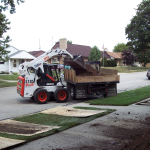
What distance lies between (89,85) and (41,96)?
9.46ft

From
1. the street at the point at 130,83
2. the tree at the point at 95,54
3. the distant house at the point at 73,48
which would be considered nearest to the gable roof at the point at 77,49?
the distant house at the point at 73,48

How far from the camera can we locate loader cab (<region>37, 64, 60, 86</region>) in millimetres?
12633

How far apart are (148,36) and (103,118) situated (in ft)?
135

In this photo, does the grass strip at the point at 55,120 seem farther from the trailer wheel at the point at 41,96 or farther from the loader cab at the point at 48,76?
the loader cab at the point at 48,76

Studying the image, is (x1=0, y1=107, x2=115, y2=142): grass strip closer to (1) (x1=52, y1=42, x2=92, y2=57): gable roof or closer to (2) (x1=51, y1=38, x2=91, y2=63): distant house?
(2) (x1=51, y1=38, x2=91, y2=63): distant house

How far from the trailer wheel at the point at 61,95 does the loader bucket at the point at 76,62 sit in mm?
1620

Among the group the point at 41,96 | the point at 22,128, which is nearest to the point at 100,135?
the point at 22,128

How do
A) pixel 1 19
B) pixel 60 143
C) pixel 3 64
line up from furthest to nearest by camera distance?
pixel 3 64
pixel 1 19
pixel 60 143

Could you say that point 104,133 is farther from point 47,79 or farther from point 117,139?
point 47,79

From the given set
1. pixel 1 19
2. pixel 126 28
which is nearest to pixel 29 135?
pixel 1 19

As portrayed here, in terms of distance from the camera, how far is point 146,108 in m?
9.95

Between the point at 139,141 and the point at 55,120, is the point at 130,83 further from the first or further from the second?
the point at 139,141

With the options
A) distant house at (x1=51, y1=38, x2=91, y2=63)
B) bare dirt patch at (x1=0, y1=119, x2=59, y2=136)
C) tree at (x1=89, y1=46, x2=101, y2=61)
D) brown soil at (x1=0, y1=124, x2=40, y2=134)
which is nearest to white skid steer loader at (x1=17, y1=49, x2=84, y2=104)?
bare dirt patch at (x1=0, y1=119, x2=59, y2=136)

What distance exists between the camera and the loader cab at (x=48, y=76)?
12.6 metres
